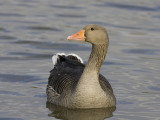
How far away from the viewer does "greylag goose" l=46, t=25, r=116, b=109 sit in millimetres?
10812

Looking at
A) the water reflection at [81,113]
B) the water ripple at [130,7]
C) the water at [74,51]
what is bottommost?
the water reflection at [81,113]

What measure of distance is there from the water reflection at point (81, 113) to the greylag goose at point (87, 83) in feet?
0.32

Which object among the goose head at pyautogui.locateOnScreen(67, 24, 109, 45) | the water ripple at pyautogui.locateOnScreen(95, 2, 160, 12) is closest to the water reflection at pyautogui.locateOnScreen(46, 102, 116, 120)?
the goose head at pyautogui.locateOnScreen(67, 24, 109, 45)

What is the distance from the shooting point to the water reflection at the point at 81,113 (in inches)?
425

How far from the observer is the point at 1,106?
11062 mm

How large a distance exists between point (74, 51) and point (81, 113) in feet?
19.3

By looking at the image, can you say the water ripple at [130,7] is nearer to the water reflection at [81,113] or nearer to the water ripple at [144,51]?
the water ripple at [144,51]

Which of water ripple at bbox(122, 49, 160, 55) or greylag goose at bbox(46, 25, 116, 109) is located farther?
water ripple at bbox(122, 49, 160, 55)

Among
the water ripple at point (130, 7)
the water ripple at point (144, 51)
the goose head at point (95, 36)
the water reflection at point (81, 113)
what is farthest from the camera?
the water ripple at point (130, 7)

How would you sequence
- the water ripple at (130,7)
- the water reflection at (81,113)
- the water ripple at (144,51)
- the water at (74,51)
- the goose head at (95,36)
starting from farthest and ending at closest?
the water ripple at (130,7) < the water ripple at (144,51) < the water at (74,51) < the goose head at (95,36) < the water reflection at (81,113)

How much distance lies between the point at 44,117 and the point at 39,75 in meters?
3.12

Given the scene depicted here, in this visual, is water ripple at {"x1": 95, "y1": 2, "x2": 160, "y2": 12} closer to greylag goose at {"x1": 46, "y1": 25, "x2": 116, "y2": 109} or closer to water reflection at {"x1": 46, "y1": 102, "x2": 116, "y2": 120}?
greylag goose at {"x1": 46, "y1": 25, "x2": 116, "y2": 109}

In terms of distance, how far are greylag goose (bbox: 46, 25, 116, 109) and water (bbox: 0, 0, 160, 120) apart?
0.69 feet

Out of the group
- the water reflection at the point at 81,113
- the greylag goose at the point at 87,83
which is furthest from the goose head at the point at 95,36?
the water reflection at the point at 81,113
